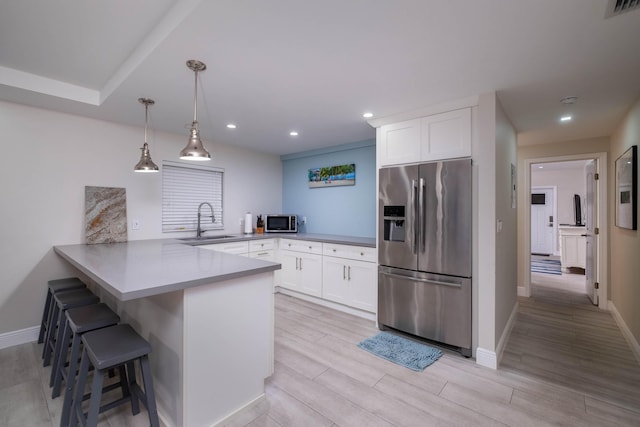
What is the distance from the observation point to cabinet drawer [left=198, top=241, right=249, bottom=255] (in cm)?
365

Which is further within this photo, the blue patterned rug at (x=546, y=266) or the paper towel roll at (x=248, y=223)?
the blue patterned rug at (x=546, y=266)

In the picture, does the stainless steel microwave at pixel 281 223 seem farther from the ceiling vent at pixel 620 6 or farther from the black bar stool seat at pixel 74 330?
the ceiling vent at pixel 620 6

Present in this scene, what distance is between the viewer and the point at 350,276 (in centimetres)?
356

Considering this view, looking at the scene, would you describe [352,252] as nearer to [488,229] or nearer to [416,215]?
[416,215]

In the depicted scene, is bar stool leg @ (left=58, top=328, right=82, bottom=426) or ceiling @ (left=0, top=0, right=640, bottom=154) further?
bar stool leg @ (left=58, top=328, right=82, bottom=426)

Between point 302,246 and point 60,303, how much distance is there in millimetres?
2621

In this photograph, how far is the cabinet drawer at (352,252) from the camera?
335 cm

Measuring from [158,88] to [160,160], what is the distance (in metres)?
1.59

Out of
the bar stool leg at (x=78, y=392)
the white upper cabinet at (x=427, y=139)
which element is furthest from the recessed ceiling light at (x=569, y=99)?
the bar stool leg at (x=78, y=392)

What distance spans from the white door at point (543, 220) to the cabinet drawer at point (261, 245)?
826cm

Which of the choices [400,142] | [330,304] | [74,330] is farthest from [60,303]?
[400,142]

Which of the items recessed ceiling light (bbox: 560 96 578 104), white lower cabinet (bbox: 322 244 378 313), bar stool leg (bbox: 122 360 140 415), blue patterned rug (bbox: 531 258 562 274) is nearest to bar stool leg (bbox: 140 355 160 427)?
bar stool leg (bbox: 122 360 140 415)

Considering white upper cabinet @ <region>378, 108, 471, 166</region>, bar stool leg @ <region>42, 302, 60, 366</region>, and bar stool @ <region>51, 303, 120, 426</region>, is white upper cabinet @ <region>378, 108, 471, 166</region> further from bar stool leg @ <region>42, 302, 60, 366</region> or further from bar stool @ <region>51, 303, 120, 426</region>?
bar stool leg @ <region>42, 302, 60, 366</region>

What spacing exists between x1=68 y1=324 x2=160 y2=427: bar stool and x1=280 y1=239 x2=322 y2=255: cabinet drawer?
2.47 meters
